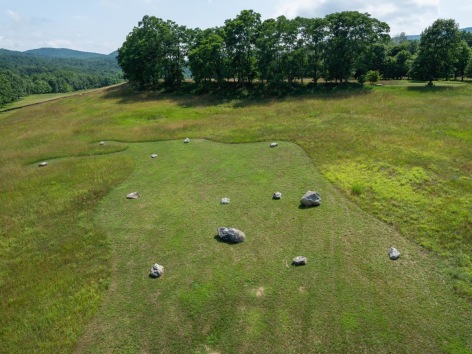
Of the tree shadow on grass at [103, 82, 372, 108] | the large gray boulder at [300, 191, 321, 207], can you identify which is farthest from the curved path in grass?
the tree shadow on grass at [103, 82, 372, 108]

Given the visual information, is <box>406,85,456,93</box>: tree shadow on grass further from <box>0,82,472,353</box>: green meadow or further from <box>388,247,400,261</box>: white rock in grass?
<box>388,247,400,261</box>: white rock in grass

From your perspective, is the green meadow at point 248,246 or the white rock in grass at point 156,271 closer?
the green meadow at point 248,246

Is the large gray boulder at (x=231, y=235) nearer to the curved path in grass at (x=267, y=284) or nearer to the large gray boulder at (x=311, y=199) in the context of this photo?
the curved path in grass at (x=267, y=284)

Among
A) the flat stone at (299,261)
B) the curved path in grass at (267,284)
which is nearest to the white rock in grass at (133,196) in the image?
the curved path in grass at (267,284)

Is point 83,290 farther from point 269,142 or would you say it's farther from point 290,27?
point 290,27

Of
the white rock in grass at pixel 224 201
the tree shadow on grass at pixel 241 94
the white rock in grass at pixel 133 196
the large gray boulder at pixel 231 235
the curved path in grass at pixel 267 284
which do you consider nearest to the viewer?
the curved path in grass at pixel 267 284

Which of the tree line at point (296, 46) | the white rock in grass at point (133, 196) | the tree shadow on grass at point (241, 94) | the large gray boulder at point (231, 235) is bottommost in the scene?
the large gray boulder at point (231, 235)

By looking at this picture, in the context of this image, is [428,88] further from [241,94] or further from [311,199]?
[311,199]

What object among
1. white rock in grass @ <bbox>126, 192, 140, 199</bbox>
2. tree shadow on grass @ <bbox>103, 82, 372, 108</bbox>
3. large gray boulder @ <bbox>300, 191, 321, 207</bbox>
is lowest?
white rock in grass @ <bbox>126, 192, 140, 199</bbox>
